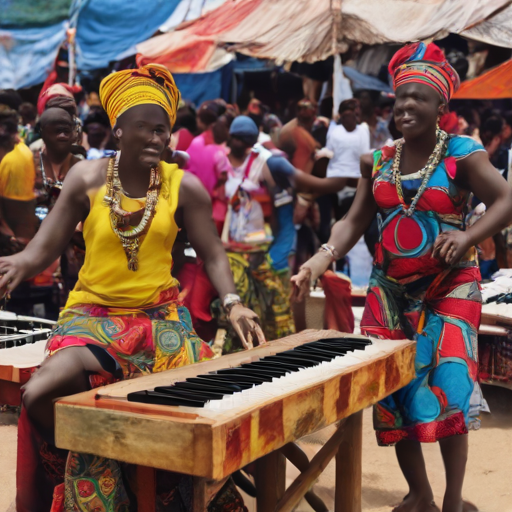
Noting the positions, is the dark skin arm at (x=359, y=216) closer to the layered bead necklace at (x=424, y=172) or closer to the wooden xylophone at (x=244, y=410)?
the layered bead necklace at (x=424, y=172)

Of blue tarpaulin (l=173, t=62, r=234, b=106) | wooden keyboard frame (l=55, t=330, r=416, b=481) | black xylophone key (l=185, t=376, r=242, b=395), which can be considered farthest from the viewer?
blue tarpaulin (l=173, t=62, r=234, b=106)

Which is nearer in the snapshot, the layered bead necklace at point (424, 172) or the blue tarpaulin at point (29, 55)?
the layered bead necklace at point (424, 172)

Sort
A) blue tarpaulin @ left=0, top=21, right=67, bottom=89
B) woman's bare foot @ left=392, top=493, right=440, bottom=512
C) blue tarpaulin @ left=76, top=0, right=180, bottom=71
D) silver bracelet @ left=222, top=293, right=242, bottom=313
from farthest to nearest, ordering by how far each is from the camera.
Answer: blue tarpaulin @ left=0, top=21, right=67, bottom=89, blue tarpaulin @ left=76, top=0, right=180, bottom=71, woman's bare foot @ left=392, top=493, right=440, bottom=512, silver bracelet @ left=222, top=293, right=242, bottom=313

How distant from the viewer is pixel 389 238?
4.20 m

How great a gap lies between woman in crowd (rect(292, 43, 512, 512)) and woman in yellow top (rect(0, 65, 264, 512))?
2.14ft

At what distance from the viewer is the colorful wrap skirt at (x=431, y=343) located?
4.04 metres

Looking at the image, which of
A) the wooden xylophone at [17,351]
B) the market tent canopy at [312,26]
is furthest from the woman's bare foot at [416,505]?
the market tent canopy at [312,26]

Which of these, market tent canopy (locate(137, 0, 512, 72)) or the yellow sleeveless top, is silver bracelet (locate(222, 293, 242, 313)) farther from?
market tent canopy (locate(137, 0, 512, 72))

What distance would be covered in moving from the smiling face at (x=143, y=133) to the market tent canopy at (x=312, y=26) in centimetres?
654

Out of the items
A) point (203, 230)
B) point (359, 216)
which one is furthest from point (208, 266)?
point (359, 216)

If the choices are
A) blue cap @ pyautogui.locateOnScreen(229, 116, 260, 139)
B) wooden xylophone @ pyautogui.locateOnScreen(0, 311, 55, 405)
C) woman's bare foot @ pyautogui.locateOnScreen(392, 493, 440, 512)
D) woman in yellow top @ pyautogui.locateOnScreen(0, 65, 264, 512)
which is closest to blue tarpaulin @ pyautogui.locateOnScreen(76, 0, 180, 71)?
blue cap @ pyautogui.locateOnScreen(229, 116, 260, 139)

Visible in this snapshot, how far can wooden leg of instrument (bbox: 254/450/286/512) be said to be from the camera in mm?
3834

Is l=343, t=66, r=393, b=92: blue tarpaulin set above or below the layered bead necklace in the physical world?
above

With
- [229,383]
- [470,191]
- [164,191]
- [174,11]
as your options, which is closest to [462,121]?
[174,11]
